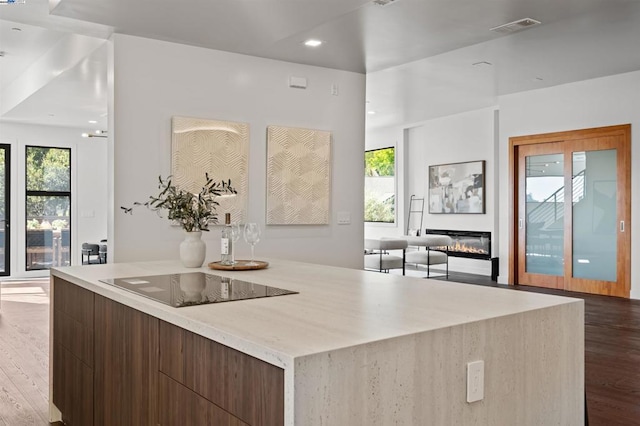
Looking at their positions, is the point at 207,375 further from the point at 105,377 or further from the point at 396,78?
the point at 396,78

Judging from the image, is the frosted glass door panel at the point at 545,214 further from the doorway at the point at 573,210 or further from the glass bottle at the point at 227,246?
the glass bottle at the point at 227,246

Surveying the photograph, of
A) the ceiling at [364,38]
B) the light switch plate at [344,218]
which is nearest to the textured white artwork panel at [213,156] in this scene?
the ceiling at [364,38]

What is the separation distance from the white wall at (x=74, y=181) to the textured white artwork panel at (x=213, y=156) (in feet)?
19.9

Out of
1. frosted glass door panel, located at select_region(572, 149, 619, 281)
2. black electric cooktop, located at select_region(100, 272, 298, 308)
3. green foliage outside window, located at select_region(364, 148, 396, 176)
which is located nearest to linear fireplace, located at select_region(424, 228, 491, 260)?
frosted glass door panel, located at select_region(572, 149, 619, 281)

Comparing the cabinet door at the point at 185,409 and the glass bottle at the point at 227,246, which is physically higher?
the glass bottle at the point at 227,246

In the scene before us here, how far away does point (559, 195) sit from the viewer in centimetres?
754

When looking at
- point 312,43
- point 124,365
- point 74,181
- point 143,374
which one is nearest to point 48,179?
point 74,181

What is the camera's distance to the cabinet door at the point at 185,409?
1.48m

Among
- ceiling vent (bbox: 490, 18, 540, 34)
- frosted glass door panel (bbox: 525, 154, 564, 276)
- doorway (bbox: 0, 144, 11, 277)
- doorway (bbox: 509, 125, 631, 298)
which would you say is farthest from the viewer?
doorway (bbox: 0, 144, 11, 277)

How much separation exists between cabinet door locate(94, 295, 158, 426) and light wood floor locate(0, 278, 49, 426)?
99 cm

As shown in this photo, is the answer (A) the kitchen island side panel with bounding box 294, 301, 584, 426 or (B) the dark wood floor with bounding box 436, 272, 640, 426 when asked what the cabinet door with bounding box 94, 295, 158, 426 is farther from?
(B) the dark wood floor with bounding box 436, 272, 640, 426

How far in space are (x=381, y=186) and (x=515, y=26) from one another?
7.45 metres

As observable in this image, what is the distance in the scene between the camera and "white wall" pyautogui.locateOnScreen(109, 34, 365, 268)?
14.7 feet

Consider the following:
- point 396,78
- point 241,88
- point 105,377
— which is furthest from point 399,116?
point 105,377
